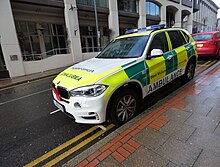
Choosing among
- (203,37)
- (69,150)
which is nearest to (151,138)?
(69,150)

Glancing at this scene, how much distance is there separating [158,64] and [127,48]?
2.75 feet

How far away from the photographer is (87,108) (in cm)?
258

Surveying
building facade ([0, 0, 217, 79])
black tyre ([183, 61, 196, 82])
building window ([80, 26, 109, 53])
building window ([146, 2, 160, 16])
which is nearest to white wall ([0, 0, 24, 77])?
building facade ([0, 0, 217, 79])

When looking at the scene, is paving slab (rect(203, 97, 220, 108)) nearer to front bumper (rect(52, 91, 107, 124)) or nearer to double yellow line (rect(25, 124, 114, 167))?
double yellow line (rect(25, 124, 114, 167))

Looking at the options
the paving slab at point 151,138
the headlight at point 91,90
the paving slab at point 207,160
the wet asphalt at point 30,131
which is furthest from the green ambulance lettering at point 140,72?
the paving slab at point 207,160

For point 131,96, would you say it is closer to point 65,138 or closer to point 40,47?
point 65,138

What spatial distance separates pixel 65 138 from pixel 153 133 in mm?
1658

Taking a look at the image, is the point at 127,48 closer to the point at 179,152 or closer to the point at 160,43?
the point at 160,43

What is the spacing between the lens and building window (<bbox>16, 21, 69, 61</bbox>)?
14.3 meters

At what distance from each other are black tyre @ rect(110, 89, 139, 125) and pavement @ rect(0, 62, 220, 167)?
0.48ft

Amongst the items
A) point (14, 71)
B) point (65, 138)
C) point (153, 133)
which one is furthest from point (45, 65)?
point (153, 133)

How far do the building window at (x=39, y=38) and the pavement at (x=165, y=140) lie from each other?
12.7 m

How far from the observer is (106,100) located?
103 inches

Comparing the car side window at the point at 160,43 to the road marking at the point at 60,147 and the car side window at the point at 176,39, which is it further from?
the road marking at the point at 60,147
